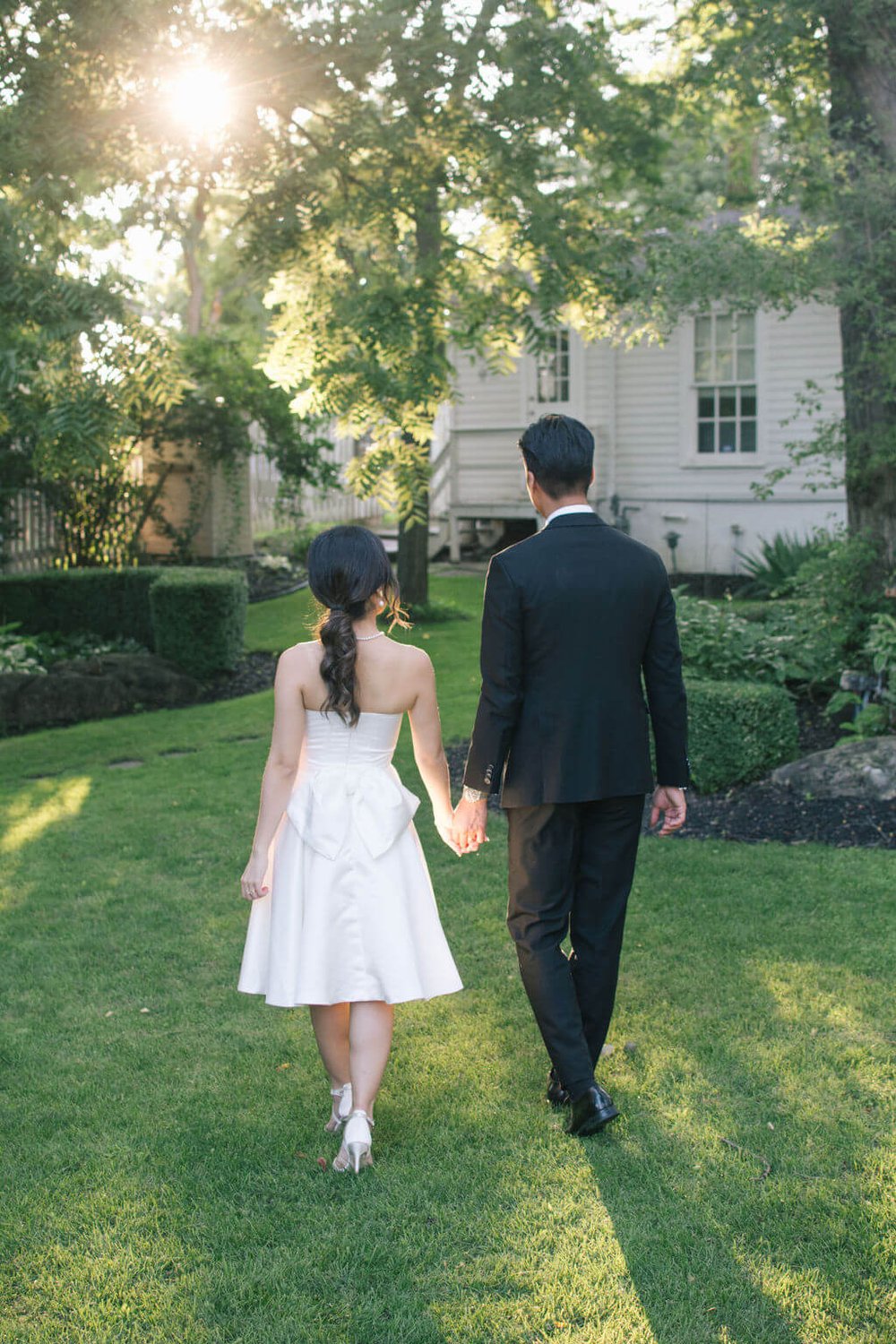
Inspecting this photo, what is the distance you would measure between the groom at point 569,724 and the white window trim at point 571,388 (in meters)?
14.8

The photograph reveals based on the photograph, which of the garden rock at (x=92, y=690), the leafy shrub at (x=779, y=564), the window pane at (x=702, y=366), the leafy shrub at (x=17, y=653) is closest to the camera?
the garden rock at (x=92, y=690)

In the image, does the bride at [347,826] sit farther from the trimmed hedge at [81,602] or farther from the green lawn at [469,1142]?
the trimmed hedge at [81,602]

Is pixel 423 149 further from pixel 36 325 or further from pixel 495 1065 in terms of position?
pixel 495 1065

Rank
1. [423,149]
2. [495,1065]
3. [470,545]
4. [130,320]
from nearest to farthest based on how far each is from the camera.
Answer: [495,1065], [130,320], [423,149], [470,545]

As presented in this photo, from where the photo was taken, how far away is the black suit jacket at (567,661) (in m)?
3.36

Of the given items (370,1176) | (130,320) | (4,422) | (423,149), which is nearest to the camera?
(370,1176)

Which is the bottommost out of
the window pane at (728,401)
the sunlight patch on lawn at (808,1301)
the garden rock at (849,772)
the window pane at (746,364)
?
the sunlight patch on lawn at (808,1301)

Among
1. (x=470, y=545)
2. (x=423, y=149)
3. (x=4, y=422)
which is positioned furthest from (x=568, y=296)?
(x=470, y=545)

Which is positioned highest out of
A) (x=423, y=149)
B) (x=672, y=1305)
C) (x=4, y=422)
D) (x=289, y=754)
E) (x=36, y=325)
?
(x=423, y=149)

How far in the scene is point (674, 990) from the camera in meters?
4.46

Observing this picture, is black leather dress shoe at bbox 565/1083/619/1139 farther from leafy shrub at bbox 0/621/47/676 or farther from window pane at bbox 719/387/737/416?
window pane at bbox 719/387/737/416

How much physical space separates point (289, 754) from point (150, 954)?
200 centimetres

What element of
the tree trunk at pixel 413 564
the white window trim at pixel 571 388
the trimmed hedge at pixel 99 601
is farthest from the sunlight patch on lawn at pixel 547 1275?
the white window trim at pixel 571 388

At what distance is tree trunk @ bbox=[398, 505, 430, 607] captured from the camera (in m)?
14.3
